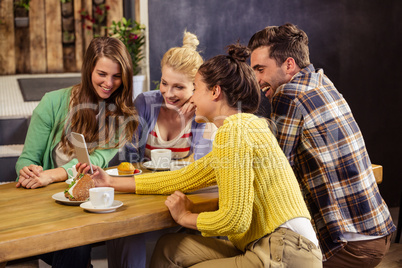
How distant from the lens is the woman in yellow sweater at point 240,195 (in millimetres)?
1633

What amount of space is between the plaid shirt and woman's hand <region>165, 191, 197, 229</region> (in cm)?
48

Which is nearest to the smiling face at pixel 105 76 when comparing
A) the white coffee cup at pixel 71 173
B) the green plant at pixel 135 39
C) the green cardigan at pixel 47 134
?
the green cardigan at pixel 47 134

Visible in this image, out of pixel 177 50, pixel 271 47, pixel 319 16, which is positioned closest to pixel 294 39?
pixel 271 47

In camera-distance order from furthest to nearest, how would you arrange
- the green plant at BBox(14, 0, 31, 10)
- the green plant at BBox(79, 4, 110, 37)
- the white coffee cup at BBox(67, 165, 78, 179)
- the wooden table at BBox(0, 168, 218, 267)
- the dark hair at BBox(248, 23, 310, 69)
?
the green plant at BBox(79, 4, 110, 37) < the green plant at BBox(14, 0, 31, 10) < the dark hair at BBox(248, 23, 310, 69) < the white coffee cup at BBox(67, 165, 78, 179) < the wooden table at BBox(0, 168, 218, 267)

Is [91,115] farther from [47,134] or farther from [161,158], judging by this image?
[161,158]

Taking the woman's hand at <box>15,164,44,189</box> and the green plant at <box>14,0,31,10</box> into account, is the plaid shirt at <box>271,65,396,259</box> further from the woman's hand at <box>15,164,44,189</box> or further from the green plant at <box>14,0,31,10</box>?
the green plant at <box>14,0,31,10</box>

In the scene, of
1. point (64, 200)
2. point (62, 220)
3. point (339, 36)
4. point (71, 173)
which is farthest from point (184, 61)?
point (339, 36)

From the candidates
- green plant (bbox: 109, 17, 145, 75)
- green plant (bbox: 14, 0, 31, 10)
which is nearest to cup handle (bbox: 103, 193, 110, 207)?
green plant (bbox: 109, 17, 145, 75)

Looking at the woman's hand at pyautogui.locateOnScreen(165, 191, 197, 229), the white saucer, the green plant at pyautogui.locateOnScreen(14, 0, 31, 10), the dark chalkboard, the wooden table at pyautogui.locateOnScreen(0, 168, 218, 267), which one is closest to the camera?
the wooden table at pyautogui.locateOnScreen(0, 168, 218, 267)

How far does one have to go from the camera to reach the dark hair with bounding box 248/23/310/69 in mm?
2229

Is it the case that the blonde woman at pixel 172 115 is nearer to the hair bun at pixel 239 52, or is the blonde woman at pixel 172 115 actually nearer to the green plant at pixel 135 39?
the hair bun at pixel 239 52

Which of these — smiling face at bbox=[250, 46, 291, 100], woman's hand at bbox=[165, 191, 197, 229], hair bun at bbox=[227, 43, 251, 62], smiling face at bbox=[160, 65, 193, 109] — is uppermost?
hair bun at bbox=[227, 43, 251, 62]

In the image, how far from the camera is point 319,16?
154 inches

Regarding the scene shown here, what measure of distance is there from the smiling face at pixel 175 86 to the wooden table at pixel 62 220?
0.76 meters
